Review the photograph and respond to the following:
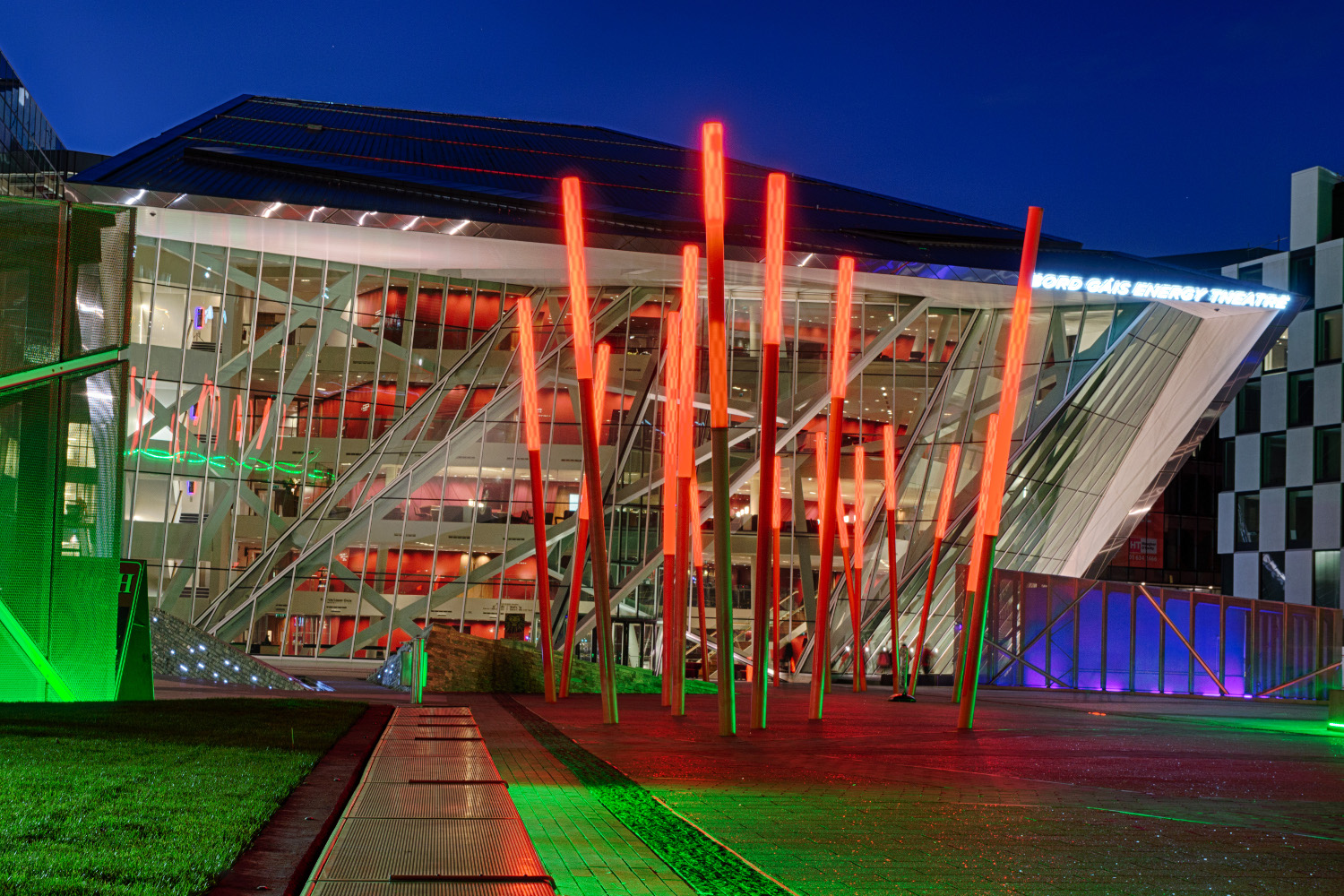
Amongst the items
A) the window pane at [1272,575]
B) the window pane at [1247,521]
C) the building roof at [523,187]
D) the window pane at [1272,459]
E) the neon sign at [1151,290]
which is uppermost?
the building roof at [523,187]

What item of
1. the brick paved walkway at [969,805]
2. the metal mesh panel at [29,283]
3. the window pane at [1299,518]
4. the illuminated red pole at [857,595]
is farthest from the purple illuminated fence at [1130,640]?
the metal mesh panel at [29,283]

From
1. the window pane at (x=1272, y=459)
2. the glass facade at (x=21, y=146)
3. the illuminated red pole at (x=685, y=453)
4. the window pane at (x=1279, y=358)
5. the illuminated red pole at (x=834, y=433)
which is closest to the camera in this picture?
the illuminated red pole at (x=834, y=433)

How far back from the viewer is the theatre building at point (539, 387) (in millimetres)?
30125

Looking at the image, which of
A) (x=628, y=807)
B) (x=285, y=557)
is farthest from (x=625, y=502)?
(x=628, y=807)

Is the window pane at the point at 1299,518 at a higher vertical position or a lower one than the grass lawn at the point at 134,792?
higher

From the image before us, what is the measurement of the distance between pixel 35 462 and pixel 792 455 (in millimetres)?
26195

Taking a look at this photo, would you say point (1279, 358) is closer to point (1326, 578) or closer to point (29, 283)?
point (1326, 578)

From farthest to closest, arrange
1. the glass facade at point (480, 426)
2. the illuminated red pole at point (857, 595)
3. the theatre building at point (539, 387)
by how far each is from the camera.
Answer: the glass facade at point (480, 426), the theatre building at point (539, 387), the illuminated red pole at point (857, 595)

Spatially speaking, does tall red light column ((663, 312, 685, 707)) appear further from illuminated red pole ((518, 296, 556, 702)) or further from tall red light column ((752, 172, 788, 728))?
tall red light column ((752, 172, 788, 728))

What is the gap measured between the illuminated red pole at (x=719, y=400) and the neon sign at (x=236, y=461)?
22.0 metres

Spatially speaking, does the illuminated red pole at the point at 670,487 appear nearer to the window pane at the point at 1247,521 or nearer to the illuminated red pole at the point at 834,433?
the illuminated red pole at the point at 834,433

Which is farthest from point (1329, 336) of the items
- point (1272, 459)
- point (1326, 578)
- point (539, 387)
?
point (539, 387)

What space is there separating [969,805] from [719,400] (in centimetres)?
620

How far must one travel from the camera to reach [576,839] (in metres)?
6.14
